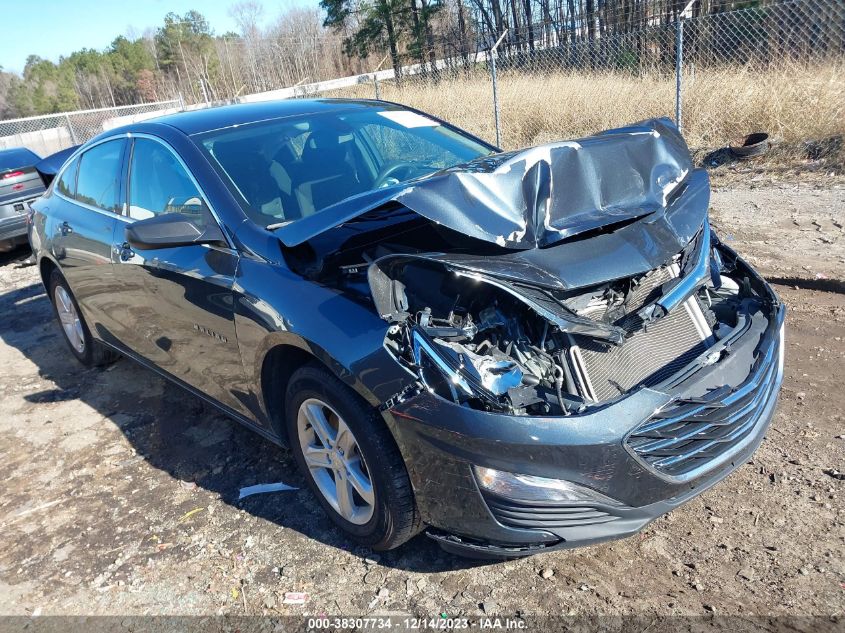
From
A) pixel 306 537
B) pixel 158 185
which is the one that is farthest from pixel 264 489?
pixel 158 185

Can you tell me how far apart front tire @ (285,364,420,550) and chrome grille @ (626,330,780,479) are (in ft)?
2.82

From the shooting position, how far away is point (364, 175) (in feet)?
11.4

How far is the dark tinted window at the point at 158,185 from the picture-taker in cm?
327

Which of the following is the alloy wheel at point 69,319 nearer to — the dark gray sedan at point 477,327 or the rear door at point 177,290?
the rear door at point 177,290

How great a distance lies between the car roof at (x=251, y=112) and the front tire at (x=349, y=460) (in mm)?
1698

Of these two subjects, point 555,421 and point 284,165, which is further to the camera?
point 284,165

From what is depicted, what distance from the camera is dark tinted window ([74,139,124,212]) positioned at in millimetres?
4031

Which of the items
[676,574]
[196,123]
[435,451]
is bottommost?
[676,574]

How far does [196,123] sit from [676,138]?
2.57 m

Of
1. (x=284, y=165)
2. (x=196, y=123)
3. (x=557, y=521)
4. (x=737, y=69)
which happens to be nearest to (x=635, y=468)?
(x=557, y=521)

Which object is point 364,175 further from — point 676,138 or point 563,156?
point 676,138

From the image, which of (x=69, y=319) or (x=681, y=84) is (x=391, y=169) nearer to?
(x=69, y=319)

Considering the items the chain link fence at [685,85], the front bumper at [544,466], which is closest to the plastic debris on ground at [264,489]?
the front bumper at [544,466]

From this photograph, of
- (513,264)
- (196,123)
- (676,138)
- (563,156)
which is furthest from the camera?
(196,123)
